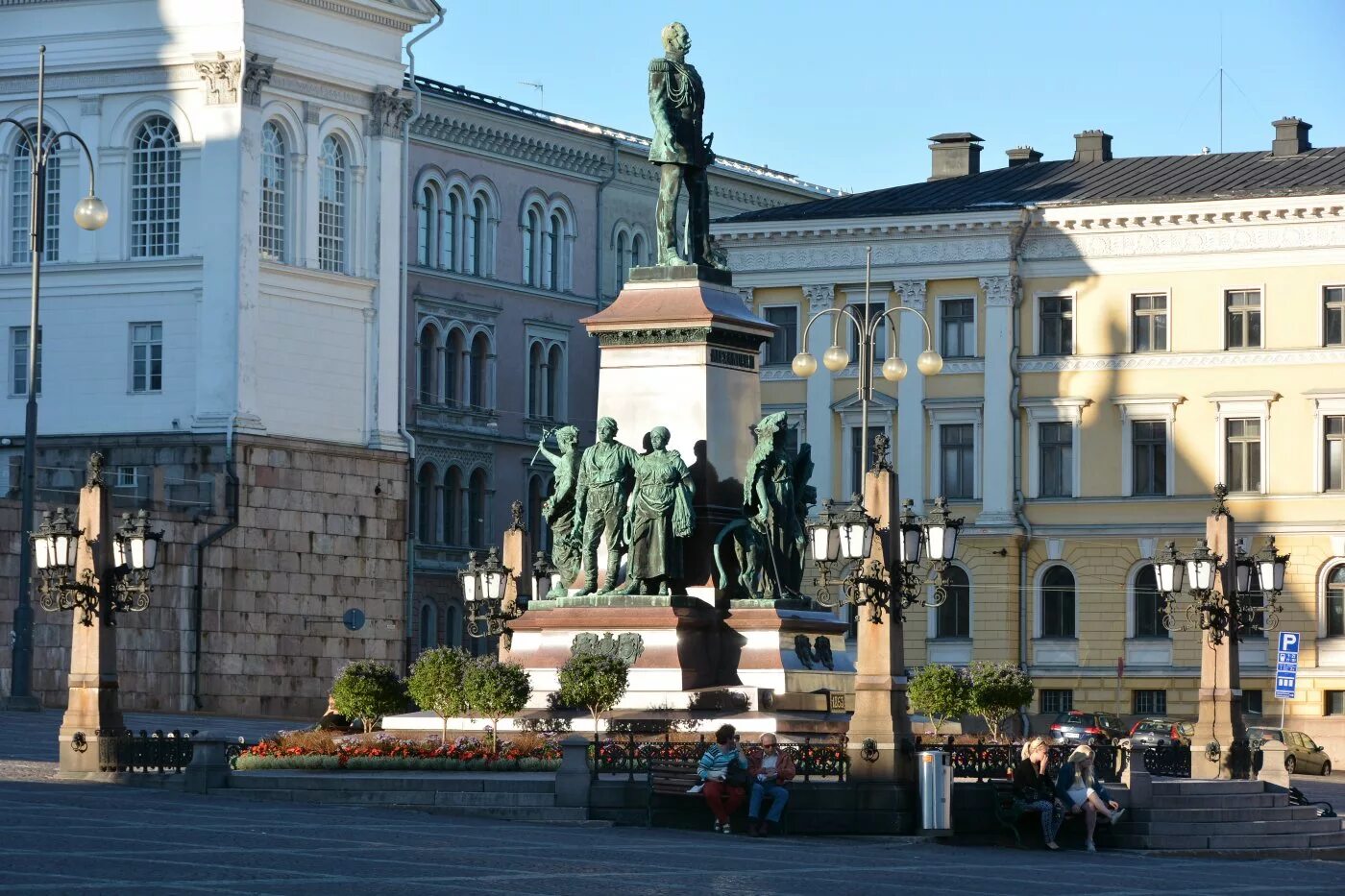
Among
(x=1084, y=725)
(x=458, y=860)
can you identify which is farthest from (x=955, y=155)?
(x=458, y=860)

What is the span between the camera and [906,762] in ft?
113

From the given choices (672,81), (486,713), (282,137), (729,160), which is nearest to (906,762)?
(486,713)

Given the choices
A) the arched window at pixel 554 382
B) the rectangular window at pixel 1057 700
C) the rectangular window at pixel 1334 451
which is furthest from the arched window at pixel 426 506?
the rectangular window at pixel 1334 451

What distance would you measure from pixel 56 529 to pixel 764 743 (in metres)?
10.6

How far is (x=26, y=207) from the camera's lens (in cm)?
7781

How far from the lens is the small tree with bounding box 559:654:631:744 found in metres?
35.1

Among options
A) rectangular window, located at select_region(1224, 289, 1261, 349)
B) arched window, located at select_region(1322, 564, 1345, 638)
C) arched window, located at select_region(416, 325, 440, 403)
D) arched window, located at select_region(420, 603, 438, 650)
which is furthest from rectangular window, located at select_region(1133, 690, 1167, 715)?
arched window, located at select_region(416, 325, 440, 403)

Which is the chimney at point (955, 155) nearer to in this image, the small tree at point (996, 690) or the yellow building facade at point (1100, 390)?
the yellow building facade at point (1100, 390)

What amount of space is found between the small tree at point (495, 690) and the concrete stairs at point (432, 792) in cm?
83

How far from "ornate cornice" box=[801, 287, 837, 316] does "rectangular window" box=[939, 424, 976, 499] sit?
174 inches

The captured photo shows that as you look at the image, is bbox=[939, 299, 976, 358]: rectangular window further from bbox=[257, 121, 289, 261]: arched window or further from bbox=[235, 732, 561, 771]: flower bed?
bbox=[235, 732, 561, 771]: flower bed

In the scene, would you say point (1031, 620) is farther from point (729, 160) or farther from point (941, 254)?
point (729, 160)

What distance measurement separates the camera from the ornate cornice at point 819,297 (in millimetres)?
82750

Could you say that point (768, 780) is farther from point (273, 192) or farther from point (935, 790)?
point (273, 192)
